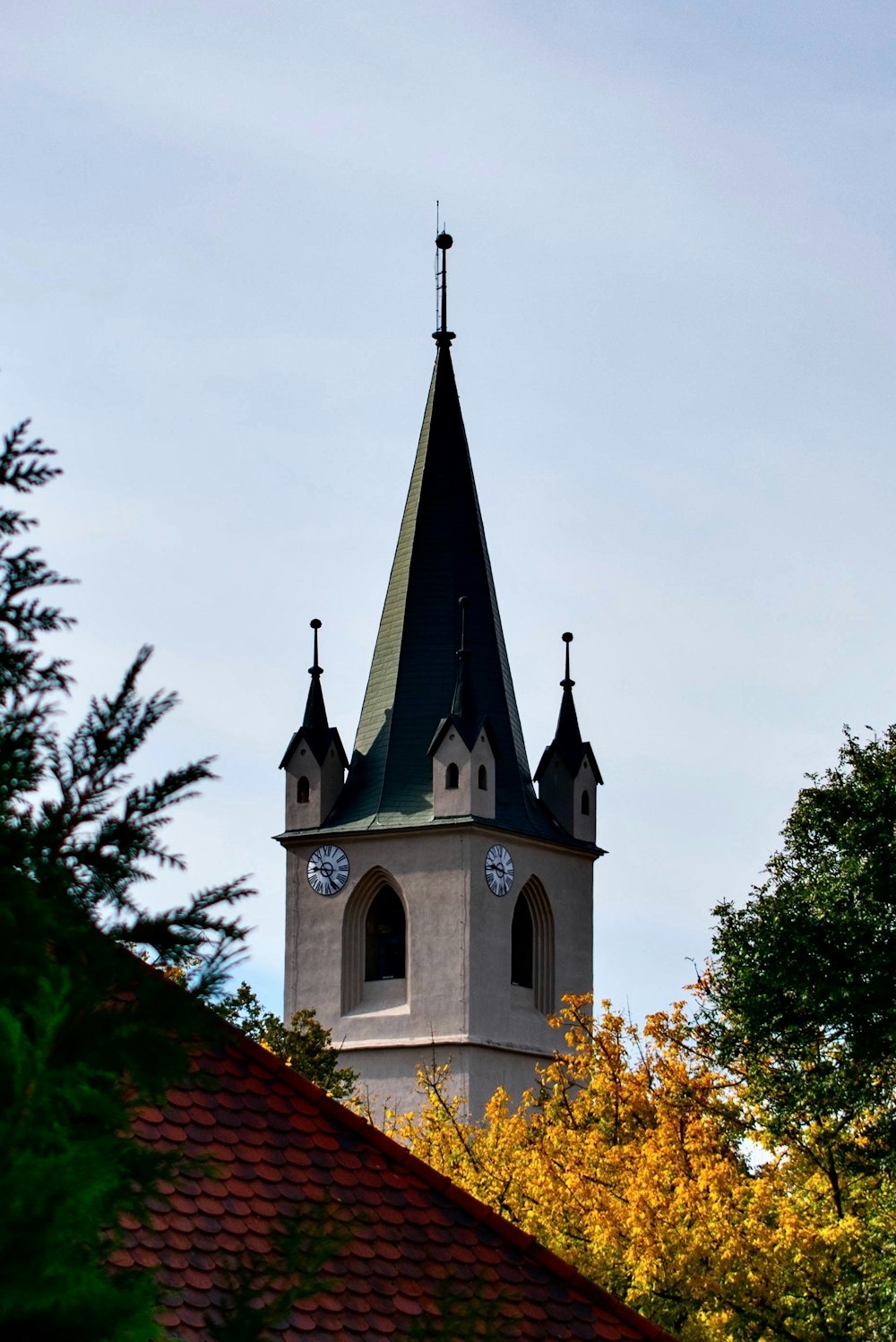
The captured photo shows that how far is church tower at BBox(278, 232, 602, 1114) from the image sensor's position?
59.7 metres

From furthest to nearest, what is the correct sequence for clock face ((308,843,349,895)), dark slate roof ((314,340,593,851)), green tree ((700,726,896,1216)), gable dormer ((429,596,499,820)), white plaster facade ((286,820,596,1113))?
1. dark slate roof ((314,340,593,851))
2. clock face ((308,843,349,895))
3. gable dormer ((429,596,499,820))
4. white plaster facade ((286,820,596,1113))
5. green tree ((700,726,896,1216))

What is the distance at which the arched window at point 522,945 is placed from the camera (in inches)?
2435

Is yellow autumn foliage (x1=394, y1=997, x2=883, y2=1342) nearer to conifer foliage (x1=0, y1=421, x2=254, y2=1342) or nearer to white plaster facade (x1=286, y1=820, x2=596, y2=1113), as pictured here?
conifer foliage (x1=0, y1=421, x2=254, y2=1342)

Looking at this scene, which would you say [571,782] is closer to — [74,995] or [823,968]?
[823,968]

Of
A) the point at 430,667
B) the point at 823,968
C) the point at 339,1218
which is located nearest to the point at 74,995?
the point at 339,1218

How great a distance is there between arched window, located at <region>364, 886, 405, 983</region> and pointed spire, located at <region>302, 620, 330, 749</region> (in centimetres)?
463

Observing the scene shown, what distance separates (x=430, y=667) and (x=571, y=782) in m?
5.24

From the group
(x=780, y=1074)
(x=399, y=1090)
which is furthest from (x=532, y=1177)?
(x=399, y=1090)

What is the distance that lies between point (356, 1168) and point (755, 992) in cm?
2025

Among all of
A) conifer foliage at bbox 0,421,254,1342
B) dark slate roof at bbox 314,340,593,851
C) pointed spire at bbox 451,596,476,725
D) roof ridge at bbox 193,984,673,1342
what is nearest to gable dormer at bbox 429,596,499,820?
pointed spire at bbox 451,596,476,725

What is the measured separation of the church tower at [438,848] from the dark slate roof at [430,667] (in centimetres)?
5

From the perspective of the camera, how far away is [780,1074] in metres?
29.6

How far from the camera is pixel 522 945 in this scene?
62.4 metres

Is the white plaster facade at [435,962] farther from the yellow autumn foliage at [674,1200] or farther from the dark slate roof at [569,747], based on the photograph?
the yellow autumn foliage at [674,1200]
